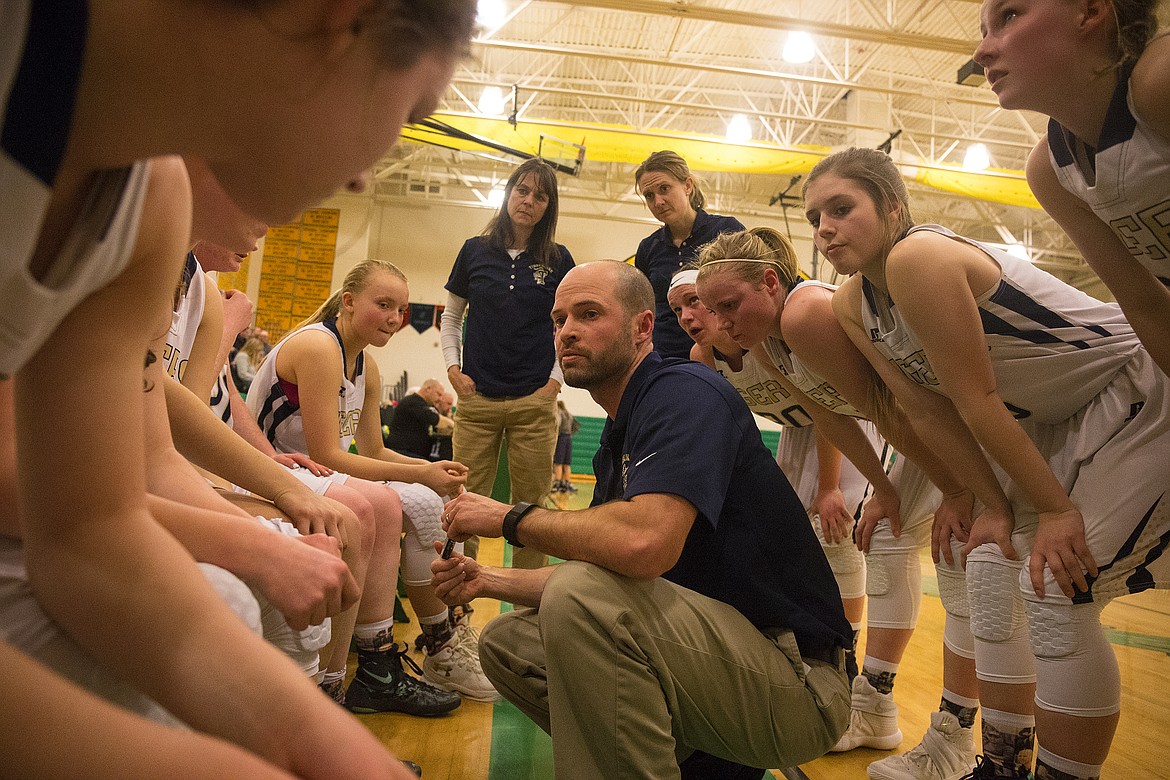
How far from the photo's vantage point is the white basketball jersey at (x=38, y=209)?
0.41 m

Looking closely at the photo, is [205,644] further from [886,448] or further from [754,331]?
[886,448]

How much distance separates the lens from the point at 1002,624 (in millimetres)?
1652

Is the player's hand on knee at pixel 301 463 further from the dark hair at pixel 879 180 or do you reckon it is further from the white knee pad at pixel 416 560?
the dark hair at pixel 879 180

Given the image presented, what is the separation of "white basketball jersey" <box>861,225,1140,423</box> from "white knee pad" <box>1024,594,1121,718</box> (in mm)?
467

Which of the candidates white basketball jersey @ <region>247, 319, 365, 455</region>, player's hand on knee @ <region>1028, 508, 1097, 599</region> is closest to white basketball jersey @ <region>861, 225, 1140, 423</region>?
player's hand on knee @ <region>1028, 508, 1097, 599</region>

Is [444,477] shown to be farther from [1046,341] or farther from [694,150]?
[694,150]

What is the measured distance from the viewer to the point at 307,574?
33.4 inches

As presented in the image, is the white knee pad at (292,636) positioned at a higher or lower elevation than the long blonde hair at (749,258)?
lower

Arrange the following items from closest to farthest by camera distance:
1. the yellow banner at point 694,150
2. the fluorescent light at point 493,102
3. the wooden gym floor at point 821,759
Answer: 1. the wooden gym floor at point 821,759
2. the yellow banner at point 694,150
3. the fluorescent light at point 493,102

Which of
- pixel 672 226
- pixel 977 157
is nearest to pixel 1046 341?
pixel 672 226

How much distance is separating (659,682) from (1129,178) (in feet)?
3.88

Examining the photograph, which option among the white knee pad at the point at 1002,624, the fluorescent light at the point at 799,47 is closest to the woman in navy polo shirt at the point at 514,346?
the white knee pad at the point at 1002,624

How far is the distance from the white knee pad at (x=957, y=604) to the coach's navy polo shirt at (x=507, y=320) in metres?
1.88

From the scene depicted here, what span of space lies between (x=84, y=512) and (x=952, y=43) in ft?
27.2
